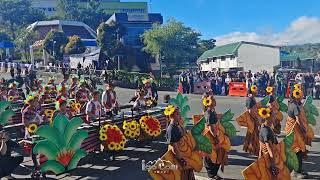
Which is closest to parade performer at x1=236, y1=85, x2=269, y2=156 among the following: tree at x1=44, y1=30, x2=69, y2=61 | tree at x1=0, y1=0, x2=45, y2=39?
tree at x1=44, y1=30, x2=69, y2=61

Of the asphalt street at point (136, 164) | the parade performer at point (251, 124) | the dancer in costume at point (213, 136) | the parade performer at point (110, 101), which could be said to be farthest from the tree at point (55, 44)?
the dancer in costume at point (213, 136)

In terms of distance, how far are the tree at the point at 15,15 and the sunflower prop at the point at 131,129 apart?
73.9 meters

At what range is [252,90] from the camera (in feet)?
40.9

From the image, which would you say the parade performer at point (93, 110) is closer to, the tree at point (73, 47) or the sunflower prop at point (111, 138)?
the sunflower prop at point (111, 138)

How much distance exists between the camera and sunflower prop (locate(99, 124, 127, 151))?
1193cm

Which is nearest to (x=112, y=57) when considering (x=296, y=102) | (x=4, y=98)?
(x=4, y=98)

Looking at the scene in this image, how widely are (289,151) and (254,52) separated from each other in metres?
38.2

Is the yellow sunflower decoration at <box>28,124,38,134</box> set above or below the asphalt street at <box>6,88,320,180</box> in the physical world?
above

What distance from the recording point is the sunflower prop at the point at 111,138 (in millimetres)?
11930

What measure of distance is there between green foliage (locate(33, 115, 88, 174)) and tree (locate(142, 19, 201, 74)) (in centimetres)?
3854

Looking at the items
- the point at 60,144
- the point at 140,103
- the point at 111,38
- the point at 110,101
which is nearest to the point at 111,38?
the point at 111,38

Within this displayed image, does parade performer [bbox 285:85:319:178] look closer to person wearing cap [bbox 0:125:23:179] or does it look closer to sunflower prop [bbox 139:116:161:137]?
sunflower prop [bbox 139:116:161:137]

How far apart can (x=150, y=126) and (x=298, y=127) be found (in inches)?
199

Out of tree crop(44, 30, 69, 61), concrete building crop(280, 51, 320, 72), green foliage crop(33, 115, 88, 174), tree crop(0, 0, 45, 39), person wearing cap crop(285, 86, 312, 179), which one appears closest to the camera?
green foliage crop(33, 115, 88, 174)
